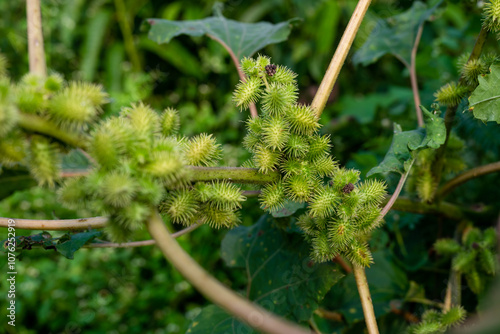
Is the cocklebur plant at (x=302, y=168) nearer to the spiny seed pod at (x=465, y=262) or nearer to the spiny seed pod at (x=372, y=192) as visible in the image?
the spiny seed pod at (x=372, y=192)

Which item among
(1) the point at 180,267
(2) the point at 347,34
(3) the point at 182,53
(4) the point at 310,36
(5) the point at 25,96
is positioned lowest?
(3) the point at 182,53

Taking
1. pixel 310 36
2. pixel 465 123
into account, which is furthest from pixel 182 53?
pixel 465 123

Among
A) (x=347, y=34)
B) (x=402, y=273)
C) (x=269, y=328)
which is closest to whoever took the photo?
(x=269, y=328)

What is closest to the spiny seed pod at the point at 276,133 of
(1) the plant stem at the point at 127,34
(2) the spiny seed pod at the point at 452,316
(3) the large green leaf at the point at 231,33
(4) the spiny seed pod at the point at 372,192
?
(4) the spiny seed pod at the point at 372,192

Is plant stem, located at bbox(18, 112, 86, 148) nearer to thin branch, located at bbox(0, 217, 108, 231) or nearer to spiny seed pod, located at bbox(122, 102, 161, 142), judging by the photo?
spiny seed pod, located at bbox(122, 102, 161, 142)

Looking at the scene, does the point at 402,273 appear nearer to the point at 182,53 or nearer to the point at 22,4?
the point at 182,53

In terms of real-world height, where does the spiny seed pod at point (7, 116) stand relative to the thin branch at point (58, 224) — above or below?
above

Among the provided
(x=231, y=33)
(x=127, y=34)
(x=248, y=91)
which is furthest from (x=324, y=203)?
(x=127, y=34)

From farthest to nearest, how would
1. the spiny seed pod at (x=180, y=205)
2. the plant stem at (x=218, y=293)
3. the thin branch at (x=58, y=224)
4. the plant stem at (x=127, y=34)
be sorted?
the plant stem at (x=127, y=34) → the thin branch at (x=58, y=224) → the spiny seed pod at (x=180, y=205) → the plant stem at (x=218, y=293)
